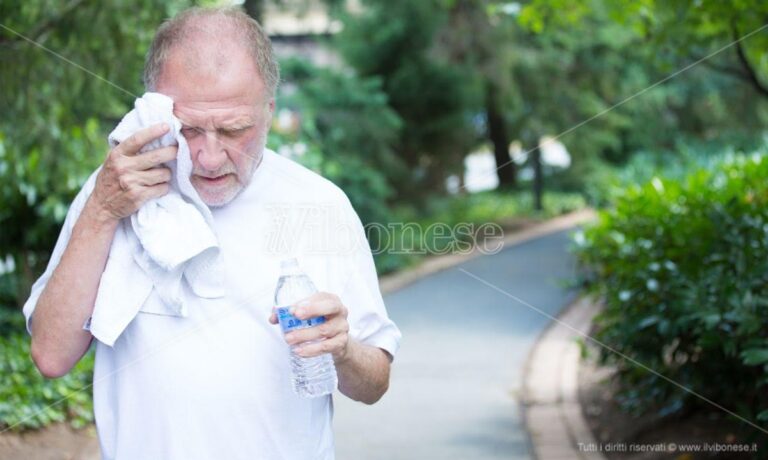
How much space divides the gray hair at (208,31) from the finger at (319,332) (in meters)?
0.57

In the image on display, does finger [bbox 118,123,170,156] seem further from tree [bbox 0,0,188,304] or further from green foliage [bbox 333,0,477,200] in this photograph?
green foliage [bbox 333,0,477,200]

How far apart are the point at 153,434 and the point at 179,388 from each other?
11 cm

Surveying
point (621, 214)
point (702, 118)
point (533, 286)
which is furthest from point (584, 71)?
point (621, 214)

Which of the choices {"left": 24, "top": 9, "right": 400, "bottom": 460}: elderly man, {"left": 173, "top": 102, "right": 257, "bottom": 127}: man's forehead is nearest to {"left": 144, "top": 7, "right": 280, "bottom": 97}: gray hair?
{"left": 24, "top": 9, "right": 400, "bottom": 460}: elderly man

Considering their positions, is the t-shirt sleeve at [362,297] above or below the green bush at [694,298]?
above

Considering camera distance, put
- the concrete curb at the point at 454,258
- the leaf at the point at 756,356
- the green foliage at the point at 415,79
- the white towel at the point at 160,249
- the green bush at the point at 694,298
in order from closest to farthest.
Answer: the white towel at the point at 160,249 → the leaf at the point at 756,356 → the green bush at the point at 694,298 → the concrete curb at the point at 454,258 → the green foliage at the point at 415,79

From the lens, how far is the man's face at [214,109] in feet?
7.23

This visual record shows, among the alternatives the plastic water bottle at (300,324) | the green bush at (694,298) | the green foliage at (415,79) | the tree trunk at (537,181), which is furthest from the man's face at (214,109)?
the tree trunk at (537,181)

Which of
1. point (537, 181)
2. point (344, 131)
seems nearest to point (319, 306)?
point (344, 131)

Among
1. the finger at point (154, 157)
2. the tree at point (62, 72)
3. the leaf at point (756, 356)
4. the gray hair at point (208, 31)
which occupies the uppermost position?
the tree at point (62, 72)

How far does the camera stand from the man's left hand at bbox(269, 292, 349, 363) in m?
2.04

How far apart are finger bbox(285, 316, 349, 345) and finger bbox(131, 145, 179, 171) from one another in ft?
1.48

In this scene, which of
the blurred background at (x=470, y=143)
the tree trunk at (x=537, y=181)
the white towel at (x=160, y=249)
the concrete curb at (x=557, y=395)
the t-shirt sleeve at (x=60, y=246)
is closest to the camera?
the white towel at (x=160, y=249)

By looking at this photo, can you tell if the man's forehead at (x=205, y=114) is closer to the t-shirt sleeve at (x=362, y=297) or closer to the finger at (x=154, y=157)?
the finger at (x=154, y=157)
